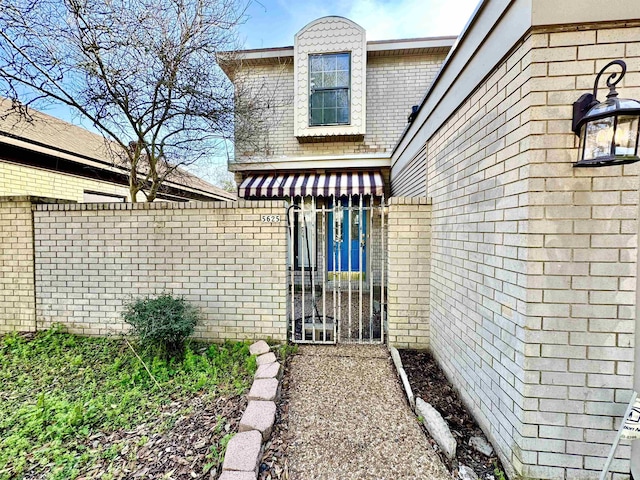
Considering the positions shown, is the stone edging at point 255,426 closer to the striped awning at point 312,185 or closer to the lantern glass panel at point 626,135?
the lantern glass panel at point 626,135

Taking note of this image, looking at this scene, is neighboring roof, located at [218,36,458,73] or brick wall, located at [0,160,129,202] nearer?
brick wall, located at [0,160,129,202]

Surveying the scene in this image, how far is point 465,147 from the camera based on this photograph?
313 cm

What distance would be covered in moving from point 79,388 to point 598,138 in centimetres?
574

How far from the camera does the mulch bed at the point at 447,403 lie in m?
2.44

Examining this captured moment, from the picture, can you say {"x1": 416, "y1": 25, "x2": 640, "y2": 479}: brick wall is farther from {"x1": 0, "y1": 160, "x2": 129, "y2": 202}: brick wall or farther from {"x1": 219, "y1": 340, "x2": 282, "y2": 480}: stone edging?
{"x1": 0, "y1": 160, "x2": 129, "y2": 202}: brick wall

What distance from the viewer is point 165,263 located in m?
4.71

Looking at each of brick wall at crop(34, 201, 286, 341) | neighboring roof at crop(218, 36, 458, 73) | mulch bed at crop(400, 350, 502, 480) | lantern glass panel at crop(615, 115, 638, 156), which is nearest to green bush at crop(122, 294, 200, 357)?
brick wall at crop(34, 201, 286, 341)

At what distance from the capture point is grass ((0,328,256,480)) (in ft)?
8.46

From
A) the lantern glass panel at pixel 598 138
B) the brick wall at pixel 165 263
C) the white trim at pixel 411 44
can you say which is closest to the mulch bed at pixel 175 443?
the brick wall at pixel 165 263

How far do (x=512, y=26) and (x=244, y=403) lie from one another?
14.4 feet

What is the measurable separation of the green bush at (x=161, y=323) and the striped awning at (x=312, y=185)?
15.2 ft

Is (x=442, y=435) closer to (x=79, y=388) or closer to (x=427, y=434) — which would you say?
(x=427, y=434)

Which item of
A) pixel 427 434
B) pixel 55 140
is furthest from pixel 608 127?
pixel 55 140

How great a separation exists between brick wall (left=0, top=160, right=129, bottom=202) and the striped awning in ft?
17.1
